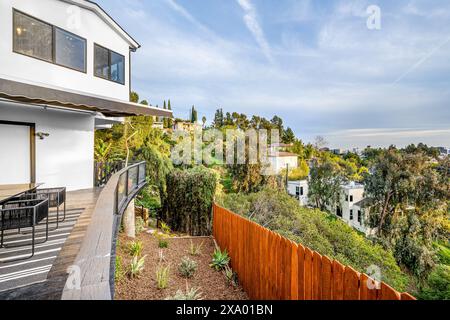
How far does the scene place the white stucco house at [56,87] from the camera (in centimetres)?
702

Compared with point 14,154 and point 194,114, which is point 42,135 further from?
point 194,114

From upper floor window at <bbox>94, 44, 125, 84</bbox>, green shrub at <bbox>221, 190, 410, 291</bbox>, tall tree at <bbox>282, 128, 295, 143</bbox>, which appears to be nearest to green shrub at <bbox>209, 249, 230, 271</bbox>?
green shrub at <bbox>221, 190, 410, 291</bbox>

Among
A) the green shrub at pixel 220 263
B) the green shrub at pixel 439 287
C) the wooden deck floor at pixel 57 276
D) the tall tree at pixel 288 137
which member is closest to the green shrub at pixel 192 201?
the green shrub at pixel 220 263

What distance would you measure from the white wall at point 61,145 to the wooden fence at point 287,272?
572cm

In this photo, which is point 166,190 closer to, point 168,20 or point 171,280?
point 171,280

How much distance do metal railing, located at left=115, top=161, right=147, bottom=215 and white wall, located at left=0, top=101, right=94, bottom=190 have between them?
2130 millimetres

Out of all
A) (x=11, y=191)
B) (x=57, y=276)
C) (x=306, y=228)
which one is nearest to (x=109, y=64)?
(x=11, y=191)

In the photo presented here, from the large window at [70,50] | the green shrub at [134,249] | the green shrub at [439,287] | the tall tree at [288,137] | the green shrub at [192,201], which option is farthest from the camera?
the tall tree at [288,137]

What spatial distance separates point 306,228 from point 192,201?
562 cm

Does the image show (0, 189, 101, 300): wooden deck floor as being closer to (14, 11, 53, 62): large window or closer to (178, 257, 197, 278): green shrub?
(178, 257, 197, 278): green shrub

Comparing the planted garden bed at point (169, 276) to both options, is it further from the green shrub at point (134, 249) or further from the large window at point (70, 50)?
the large window at point (70, 50)

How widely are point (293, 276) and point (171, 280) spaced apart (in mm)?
3496

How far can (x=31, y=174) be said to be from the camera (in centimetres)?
769

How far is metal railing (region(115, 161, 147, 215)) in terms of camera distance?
5.93 m
